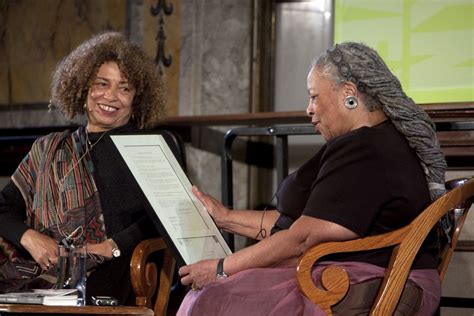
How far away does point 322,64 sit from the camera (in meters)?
2.87

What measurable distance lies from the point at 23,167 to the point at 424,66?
192 cm

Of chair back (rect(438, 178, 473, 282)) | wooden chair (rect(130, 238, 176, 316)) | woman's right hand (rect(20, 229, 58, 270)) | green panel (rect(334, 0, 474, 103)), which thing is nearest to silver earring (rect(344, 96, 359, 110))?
chair back (rect(438, 178, 473, 282))

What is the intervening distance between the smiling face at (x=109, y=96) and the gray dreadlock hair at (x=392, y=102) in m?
1.09

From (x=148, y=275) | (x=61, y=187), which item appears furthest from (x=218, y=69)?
(x=148, y=275)

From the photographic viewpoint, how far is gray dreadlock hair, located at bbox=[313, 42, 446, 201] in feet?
9.09

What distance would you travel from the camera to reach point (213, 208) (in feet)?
10.6

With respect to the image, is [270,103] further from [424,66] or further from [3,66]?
[3,66]

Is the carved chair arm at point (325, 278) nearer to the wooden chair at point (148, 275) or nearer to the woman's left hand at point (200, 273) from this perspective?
the woman's left hand at point (200, 273)

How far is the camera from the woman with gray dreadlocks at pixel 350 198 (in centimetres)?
263

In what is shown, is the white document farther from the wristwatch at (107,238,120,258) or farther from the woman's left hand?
the wristwatch at (107,238,120,258)

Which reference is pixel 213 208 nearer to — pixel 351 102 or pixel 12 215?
pixel 351 102

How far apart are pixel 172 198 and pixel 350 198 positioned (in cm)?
67

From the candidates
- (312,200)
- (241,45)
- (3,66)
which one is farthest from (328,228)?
(3,66)

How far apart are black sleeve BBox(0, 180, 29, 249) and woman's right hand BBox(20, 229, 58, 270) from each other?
0.04 meters
